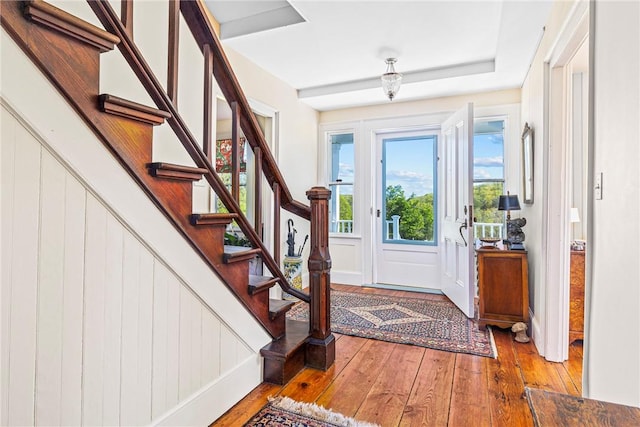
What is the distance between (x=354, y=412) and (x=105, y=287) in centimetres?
132

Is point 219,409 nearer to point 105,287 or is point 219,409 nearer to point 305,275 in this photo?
point 105,287

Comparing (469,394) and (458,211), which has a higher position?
(458,211)

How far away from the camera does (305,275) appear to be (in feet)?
14.4

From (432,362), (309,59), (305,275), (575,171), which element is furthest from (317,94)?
(432,362)

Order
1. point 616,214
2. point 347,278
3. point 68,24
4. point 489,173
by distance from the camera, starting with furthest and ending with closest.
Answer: point 347,278
point 489,173
point 616,214
point 68,24

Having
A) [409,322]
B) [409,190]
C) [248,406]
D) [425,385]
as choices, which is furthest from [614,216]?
[409,190]

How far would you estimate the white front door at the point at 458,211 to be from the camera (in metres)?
3.22

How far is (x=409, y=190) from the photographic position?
4.47m

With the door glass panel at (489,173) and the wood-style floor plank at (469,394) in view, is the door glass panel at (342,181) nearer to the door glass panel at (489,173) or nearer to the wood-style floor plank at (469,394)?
the door glass panel at (489,173)

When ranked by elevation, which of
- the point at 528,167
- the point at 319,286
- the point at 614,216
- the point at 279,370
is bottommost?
the point at 279,370

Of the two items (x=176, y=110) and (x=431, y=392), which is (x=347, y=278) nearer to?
(x=431, y=392)

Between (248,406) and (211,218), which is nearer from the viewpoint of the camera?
(211,218)

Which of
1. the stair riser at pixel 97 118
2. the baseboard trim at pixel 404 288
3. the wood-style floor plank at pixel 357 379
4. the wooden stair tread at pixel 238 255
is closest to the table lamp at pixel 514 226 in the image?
the baseboard trim at pixel 404 288

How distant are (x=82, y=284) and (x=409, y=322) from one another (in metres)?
2.65
